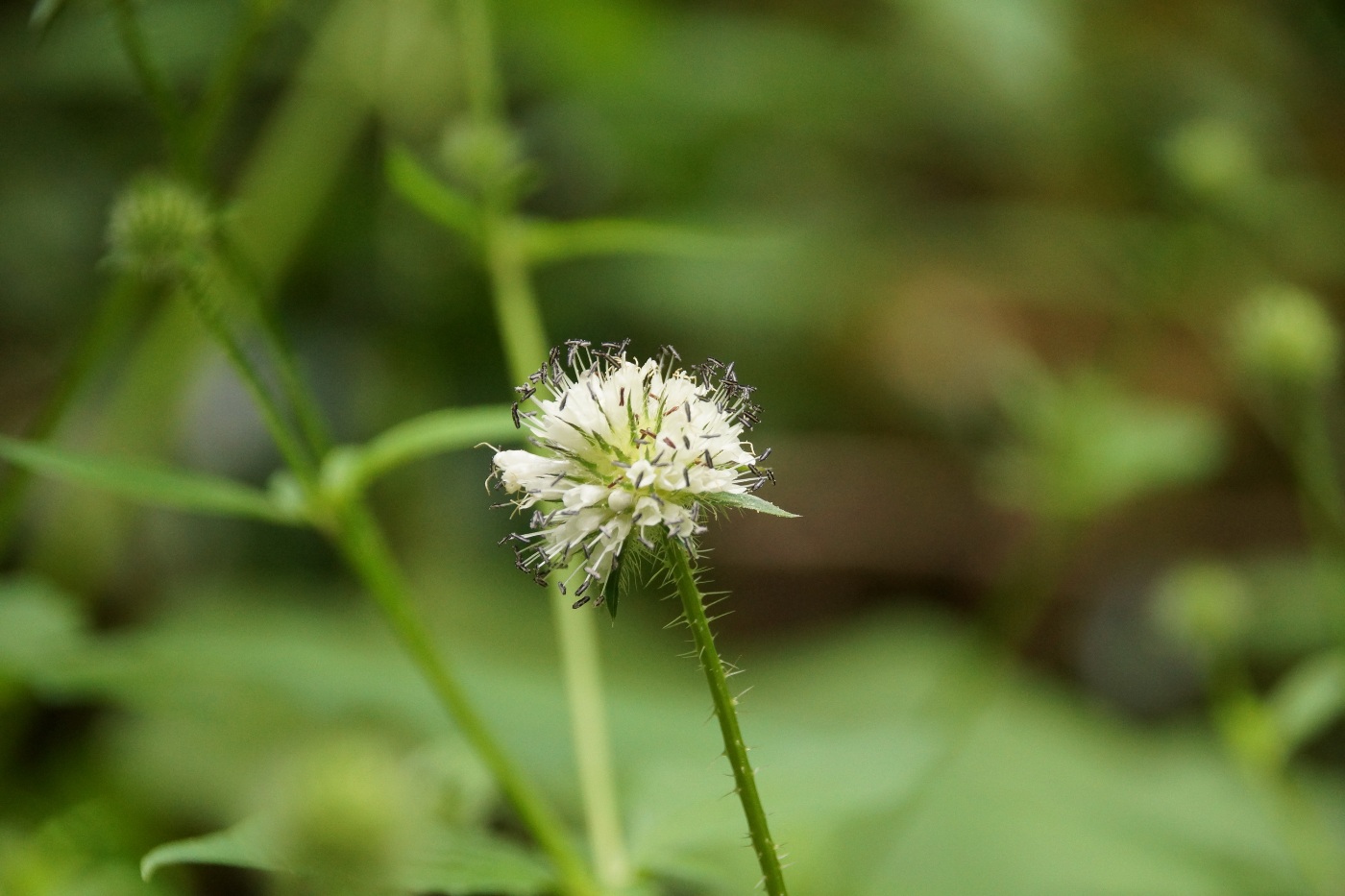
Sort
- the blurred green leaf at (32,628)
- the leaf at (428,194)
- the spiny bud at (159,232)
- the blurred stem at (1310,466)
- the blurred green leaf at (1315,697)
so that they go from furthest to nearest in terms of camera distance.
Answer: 1. the blurred stem at (1310,466)
2. the blurred green leaf at (1315,697)
3. the blurred green leaf at (32,628)
4. the leaf at (428,194)
5. the spiny bud at (159,232)

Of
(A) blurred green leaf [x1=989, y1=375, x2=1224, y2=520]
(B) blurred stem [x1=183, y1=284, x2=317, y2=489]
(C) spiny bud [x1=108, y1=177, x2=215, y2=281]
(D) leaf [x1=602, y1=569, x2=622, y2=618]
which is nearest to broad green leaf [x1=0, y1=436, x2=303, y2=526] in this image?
(B) blurred stem [x1=183, y1=284, x2=317, y2=489]

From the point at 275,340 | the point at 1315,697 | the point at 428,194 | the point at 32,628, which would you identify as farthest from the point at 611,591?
the point at 1315,697

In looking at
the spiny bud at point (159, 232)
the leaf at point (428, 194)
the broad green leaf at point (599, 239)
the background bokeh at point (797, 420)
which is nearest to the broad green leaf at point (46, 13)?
the background bokeh at point (797, 420)

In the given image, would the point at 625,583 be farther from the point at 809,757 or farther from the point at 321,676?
the point at 321,676

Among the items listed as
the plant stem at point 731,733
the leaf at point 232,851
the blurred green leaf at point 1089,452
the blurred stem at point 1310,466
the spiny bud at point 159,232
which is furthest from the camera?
the blurred green leaf at point 1089,452

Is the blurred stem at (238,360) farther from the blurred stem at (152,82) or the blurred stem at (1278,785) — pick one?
the blurred stem at (1278,785)

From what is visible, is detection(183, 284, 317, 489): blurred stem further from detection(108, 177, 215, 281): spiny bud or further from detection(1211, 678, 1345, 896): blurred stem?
detection(1211, 678, 1345, 896): blurred stem
